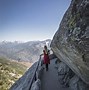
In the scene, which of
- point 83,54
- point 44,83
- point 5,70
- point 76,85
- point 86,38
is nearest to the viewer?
point 86,38

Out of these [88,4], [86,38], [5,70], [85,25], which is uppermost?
[88,4]

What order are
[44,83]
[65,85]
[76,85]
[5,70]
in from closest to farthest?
[76,85] < [65,85] < [44,83] < [5,70]

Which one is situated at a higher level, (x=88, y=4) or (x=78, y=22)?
(x=88, y=4)

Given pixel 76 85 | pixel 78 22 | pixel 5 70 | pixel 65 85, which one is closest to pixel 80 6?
pixel 78 22

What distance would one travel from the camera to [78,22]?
17.7 ft

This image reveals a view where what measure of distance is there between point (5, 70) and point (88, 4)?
184 meters

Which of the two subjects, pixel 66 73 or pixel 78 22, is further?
pixel 66 73

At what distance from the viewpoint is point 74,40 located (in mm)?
5617

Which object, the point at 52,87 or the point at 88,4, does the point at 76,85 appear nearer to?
the point at 52,87

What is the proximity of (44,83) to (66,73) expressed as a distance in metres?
1.48

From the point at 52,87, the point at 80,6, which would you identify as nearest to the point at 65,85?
the point at 52,87

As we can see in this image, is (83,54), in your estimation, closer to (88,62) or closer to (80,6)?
(88,62)

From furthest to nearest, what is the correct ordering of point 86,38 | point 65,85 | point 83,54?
point 65,85 < point 83,54 < point 86,38

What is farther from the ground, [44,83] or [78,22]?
[78,22]
